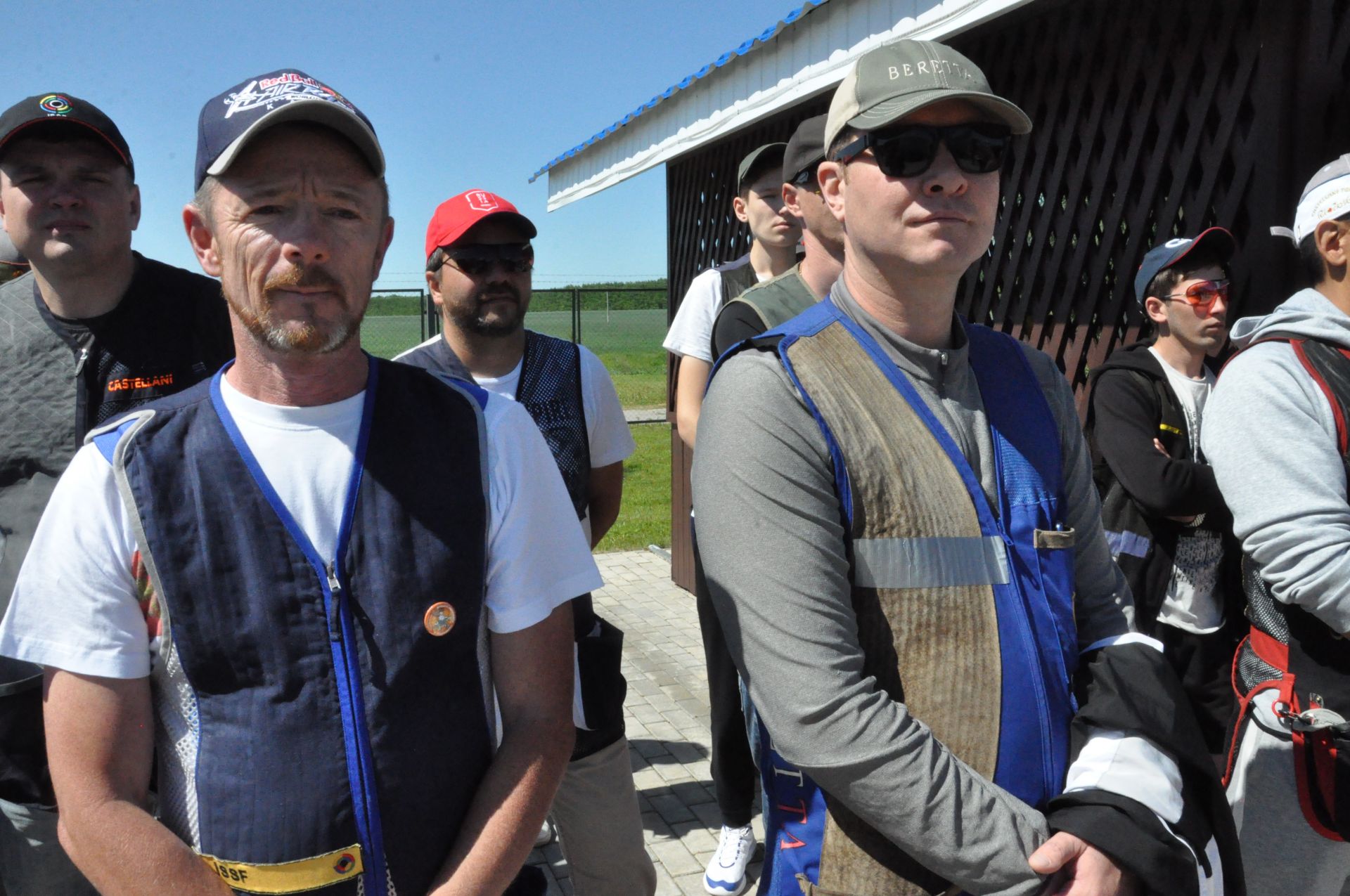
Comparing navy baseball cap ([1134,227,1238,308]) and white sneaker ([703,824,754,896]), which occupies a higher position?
navy baseball cap ([1134,227,1238,308])

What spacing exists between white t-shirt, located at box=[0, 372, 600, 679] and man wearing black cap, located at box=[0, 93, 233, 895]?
3.06ft

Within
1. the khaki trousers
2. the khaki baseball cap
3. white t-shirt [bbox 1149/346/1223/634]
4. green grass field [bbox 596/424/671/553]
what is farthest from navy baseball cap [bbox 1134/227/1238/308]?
green grass field [bbox 596/424/671/553]

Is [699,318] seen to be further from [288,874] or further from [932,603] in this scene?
[288,874]

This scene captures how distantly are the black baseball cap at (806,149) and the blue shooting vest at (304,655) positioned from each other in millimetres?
1929

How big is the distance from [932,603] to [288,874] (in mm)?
1044

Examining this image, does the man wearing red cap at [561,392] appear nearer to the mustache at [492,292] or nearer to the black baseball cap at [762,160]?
the mustache at [492,292]

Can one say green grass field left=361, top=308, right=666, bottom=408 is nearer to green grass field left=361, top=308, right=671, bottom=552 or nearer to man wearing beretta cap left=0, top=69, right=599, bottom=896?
green grass field left=361, top=308, right=671, bottom=552

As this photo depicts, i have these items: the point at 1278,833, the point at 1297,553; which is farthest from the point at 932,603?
the point at 1278,833

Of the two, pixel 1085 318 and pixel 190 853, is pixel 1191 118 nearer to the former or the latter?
pixel 1085 318

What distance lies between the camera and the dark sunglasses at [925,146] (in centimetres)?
164

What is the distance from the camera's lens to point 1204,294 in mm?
3184

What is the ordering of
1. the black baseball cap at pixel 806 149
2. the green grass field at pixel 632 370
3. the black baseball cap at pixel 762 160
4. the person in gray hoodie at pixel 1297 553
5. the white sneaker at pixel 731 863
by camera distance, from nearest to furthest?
the person in gray hoodie at pixel 1297 553, the black baseball cap at pixel 806 149, the white sneaker at pixel 731 863, the black baseball cap at pixel 762 160, the green grass field at pixel 632 370

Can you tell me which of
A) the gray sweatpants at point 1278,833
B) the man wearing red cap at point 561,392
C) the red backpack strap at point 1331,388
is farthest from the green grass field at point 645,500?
the red backpack strap at point 1331,388

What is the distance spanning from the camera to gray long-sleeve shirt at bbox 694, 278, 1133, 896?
1424 mm
